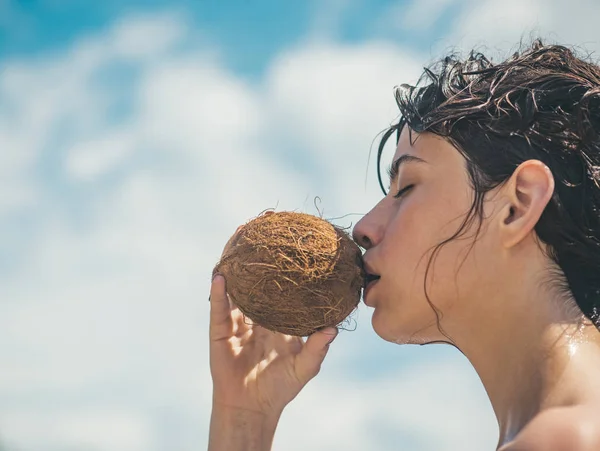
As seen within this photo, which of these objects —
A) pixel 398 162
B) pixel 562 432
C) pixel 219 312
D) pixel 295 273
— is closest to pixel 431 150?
pixel 398 162

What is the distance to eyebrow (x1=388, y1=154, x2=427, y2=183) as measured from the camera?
9.43 ft

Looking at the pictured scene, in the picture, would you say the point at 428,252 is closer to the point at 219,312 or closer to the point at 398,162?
the point at 398,162

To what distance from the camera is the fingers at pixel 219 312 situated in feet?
11.0

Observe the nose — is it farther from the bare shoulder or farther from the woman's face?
the bare shoulder

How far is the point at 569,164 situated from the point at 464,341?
61 centimetres

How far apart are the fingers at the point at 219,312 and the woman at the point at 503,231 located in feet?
1.96

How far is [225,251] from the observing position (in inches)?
129

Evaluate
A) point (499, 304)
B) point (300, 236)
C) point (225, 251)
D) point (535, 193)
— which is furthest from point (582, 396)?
point (225, 251)

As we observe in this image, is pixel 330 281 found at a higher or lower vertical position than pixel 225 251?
lower

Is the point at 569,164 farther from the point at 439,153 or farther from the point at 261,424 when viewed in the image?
the point at 261,424

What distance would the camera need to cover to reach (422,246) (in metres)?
2.74

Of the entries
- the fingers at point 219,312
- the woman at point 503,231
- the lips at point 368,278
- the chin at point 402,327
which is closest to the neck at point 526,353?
the woman at point 503,231

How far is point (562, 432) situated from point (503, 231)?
2.21 feet

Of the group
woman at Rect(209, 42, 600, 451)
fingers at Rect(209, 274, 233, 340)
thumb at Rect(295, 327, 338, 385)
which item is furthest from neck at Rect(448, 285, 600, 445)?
fingers at Rect(209, 274, 233, 340)
